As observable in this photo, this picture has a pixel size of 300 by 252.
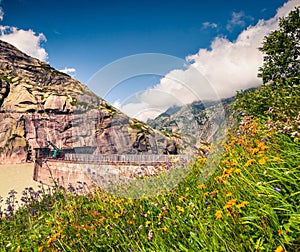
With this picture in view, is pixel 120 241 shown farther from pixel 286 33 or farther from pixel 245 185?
pixel 286 33

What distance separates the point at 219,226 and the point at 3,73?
74.5 metres

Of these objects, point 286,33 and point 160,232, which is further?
point 286,33

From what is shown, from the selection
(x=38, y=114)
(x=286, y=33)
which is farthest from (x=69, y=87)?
(x=286, y=33)

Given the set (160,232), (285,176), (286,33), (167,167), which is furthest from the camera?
(286,33)

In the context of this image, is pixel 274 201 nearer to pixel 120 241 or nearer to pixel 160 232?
pixel 160 232

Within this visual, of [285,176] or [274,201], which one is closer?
[274,201]

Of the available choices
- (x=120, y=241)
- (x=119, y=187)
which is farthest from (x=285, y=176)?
(x=119, y=187)

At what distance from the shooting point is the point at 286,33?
1129 cm

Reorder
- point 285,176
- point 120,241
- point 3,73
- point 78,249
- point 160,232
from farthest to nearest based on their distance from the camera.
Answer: point 3,73
point 78,249
point 120,241
point 160,232
point 285,176

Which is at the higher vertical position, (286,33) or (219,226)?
(286,33)

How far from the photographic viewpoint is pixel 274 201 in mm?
1803

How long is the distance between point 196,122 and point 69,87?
214ft

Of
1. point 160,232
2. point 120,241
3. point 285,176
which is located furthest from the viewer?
point 120,241

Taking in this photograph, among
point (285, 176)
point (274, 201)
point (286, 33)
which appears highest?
point (286, 33)
